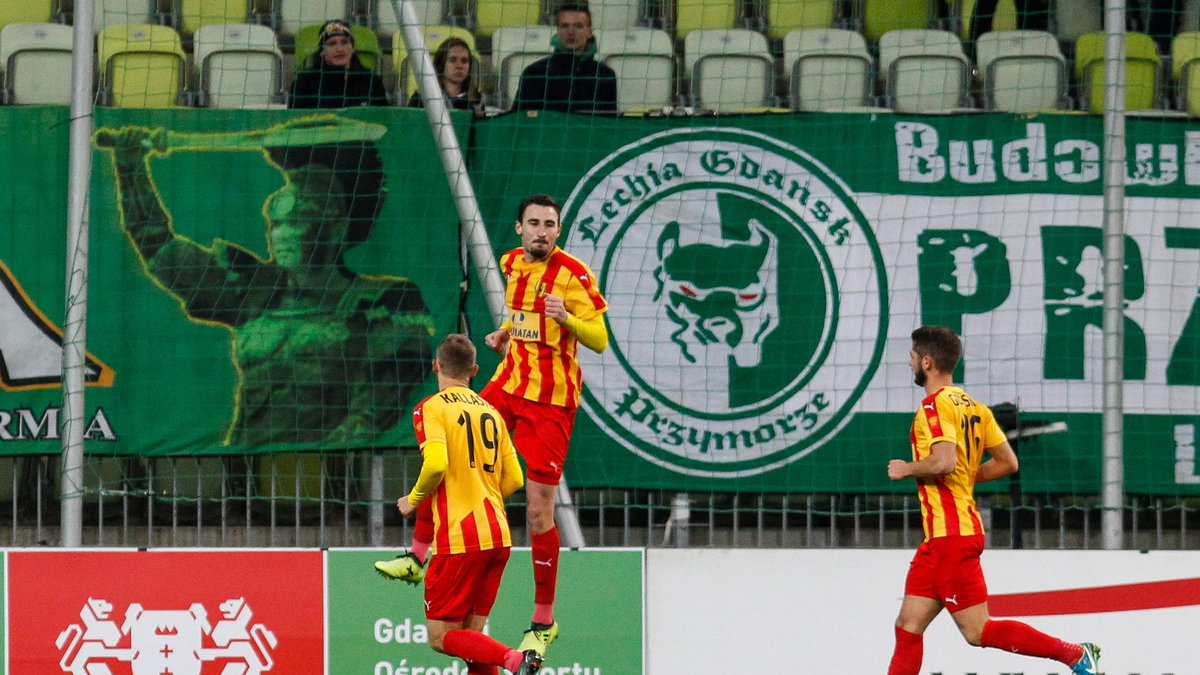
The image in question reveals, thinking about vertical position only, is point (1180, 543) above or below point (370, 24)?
below

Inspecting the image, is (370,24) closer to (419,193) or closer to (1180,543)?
(419,193)

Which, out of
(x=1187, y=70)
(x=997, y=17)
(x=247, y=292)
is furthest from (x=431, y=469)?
(x=1187, y=70)

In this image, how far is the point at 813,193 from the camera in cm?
791

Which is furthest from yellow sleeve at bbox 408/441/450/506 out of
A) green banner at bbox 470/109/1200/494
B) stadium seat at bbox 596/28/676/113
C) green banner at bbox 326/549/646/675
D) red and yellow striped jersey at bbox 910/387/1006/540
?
stadium seat at bbox 596/28/676/113

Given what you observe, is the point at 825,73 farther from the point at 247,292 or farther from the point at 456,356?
the point at 247,292

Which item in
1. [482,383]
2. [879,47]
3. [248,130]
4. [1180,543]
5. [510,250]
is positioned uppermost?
[879,47]

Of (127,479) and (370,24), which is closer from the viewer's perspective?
(127,479)

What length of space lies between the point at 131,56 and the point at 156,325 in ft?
4.97

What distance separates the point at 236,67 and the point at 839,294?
3.19 metres

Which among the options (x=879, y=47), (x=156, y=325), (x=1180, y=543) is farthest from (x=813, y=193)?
(x=156, y=325)

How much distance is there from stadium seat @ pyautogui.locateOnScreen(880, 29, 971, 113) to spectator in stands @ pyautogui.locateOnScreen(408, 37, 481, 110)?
2.11 meters

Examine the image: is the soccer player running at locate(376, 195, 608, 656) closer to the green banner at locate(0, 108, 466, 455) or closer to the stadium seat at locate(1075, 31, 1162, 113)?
the green banner at locate(0, 108, 466, 455)

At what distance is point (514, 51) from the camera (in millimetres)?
8477

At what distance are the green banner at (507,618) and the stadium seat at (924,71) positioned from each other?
278 cm
